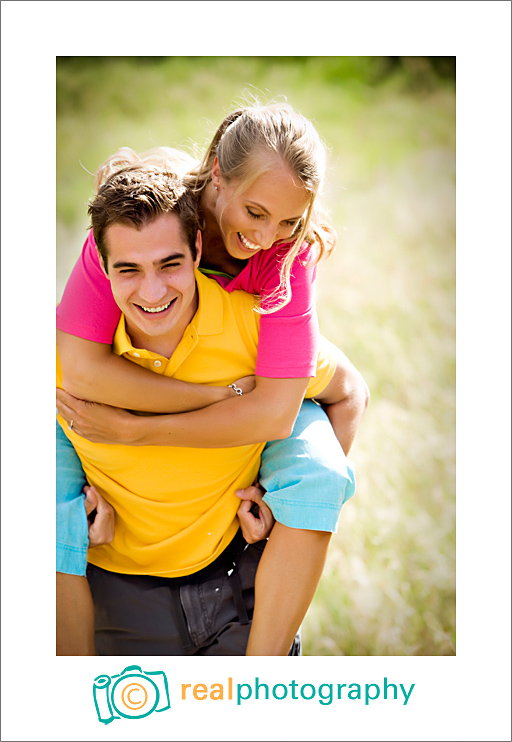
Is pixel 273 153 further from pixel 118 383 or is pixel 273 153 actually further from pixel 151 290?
pixel 118 383

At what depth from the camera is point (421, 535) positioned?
3092 mm

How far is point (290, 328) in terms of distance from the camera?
1.93 meters

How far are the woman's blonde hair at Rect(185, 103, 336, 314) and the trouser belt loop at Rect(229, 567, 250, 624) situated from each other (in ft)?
2.97

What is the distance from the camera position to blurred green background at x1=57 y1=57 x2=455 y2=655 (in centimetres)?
238

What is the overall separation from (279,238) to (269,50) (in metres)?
0.55

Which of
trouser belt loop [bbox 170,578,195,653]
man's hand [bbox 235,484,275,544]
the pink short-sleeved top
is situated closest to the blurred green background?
the pink short-sleeved top

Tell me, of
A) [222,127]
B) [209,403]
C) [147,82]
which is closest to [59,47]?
[222,127]

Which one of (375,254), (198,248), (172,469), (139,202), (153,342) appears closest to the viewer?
(139,202)

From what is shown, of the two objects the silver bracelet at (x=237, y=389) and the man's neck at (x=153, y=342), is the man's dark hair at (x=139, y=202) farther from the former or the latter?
the silver bracelet at (x=237, y=389)

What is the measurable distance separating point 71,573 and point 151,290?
35.9 inches

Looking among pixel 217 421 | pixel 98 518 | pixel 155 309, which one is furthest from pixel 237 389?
pixel 98 518

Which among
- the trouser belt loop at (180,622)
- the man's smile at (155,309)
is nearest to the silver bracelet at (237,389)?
the man's smile at (155,309)

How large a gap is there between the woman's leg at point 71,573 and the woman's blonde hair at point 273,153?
822 mm

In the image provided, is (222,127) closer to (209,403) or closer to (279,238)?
(279,238)
